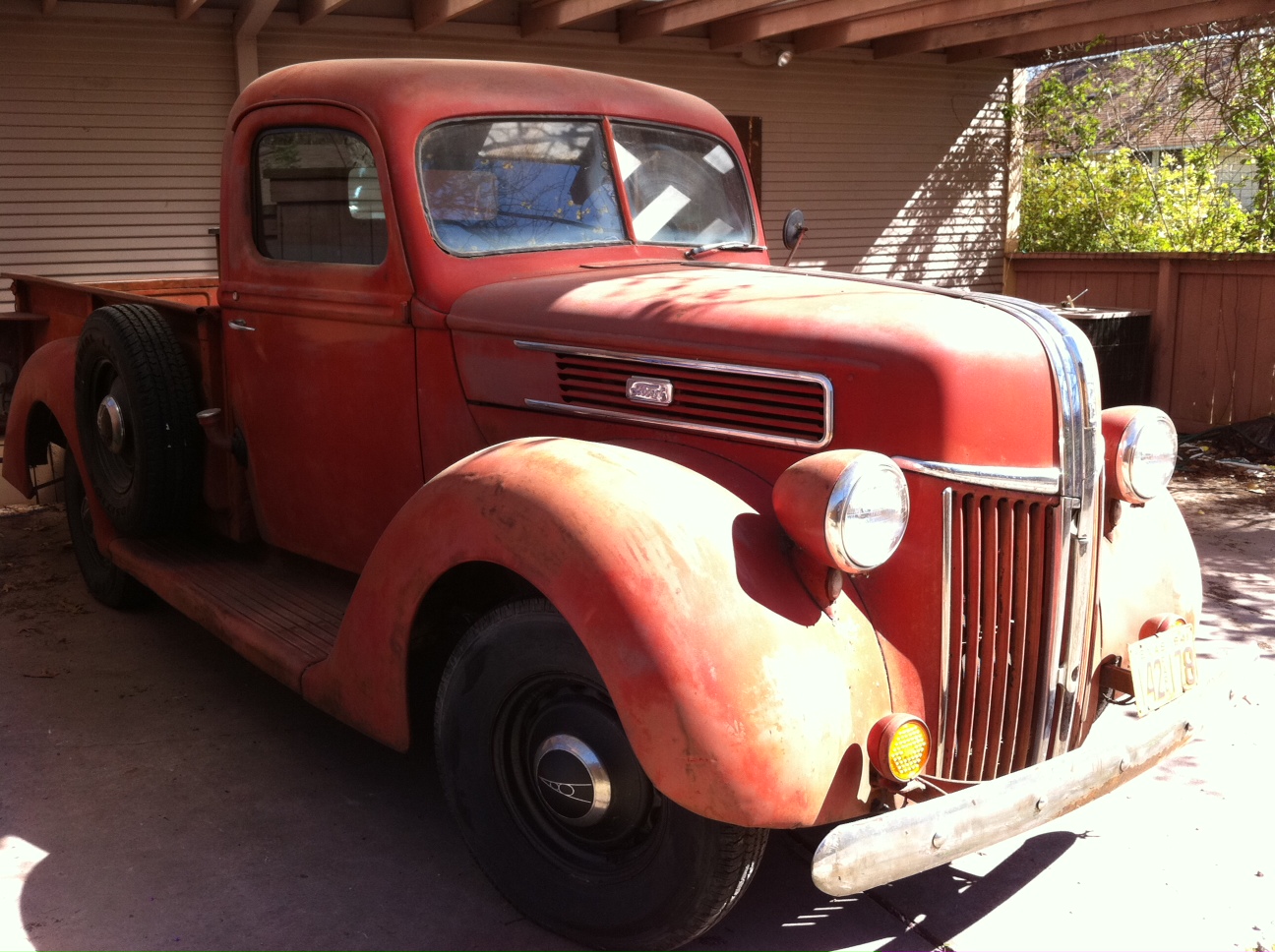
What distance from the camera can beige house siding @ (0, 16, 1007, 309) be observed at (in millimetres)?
8016

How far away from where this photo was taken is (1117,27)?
399 inches

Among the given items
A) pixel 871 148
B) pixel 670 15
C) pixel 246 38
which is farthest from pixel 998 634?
pixel 871 148

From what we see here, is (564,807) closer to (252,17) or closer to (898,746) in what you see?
(898,746)

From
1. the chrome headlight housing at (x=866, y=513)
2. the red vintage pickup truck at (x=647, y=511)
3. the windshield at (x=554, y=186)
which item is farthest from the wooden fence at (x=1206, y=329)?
the chrome headlight housing at (x=866, y=513)

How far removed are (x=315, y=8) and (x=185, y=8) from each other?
88cm

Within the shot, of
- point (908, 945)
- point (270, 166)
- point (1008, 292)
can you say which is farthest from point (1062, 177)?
point (908, 945)

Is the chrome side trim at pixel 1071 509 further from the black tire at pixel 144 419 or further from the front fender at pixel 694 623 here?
the black tire at pixel 144 419

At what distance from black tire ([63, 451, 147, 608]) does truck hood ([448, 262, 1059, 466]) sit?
229cm

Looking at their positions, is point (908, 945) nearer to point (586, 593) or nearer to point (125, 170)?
point (586, 593)

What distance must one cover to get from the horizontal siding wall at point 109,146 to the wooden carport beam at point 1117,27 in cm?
712

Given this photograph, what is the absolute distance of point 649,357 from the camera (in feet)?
9.45

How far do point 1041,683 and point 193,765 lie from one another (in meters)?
2.48

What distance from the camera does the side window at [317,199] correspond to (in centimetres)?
352

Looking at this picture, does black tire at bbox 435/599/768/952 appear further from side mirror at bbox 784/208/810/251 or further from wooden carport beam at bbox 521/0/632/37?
wooden carport beam at bbox 521/0/632/37
